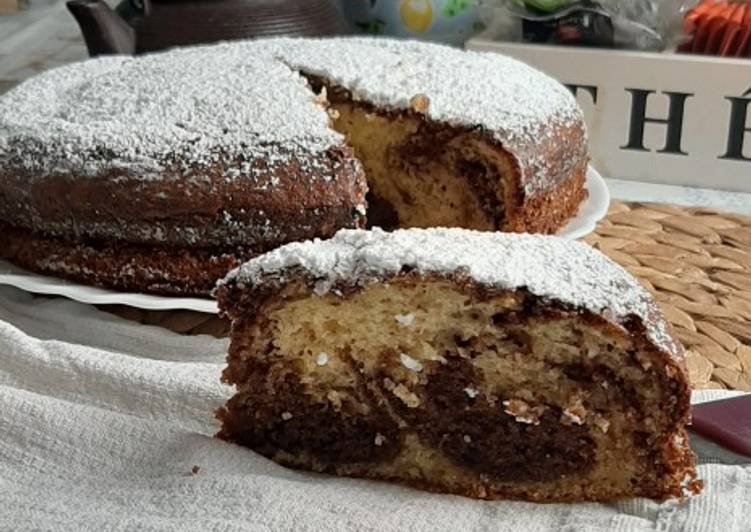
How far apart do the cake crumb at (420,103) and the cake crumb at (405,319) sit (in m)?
0.84

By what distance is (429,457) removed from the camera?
144 cm

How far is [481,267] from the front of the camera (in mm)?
1378

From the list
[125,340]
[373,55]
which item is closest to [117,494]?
[125,340]

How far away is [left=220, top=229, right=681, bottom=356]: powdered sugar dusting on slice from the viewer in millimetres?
1354

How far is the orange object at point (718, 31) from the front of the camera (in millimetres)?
2734

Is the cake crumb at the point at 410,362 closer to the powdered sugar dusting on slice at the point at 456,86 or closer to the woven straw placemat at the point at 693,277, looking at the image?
the woven straw placemat at the point at 693,277

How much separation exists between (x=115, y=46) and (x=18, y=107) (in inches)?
18.1

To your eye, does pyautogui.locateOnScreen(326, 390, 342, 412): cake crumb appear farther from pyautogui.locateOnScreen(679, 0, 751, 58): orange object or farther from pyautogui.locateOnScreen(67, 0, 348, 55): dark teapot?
pyautogui.locateOnScreen(679, 0, 751, 58): orange object

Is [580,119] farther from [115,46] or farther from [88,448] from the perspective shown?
[88,448]

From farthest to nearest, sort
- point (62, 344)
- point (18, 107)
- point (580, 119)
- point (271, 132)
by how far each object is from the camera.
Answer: point (580, 119) → point (18, 107) → point (271, 132) → point (62, 344)

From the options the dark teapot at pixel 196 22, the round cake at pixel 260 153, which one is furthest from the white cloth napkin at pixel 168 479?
the dark teapot at pixel 196 22

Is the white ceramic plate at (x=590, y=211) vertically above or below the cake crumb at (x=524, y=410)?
below

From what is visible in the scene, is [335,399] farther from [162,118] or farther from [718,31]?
[718,31]

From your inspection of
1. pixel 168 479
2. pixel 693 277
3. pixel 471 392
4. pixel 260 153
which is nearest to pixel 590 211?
pixel 693 277
